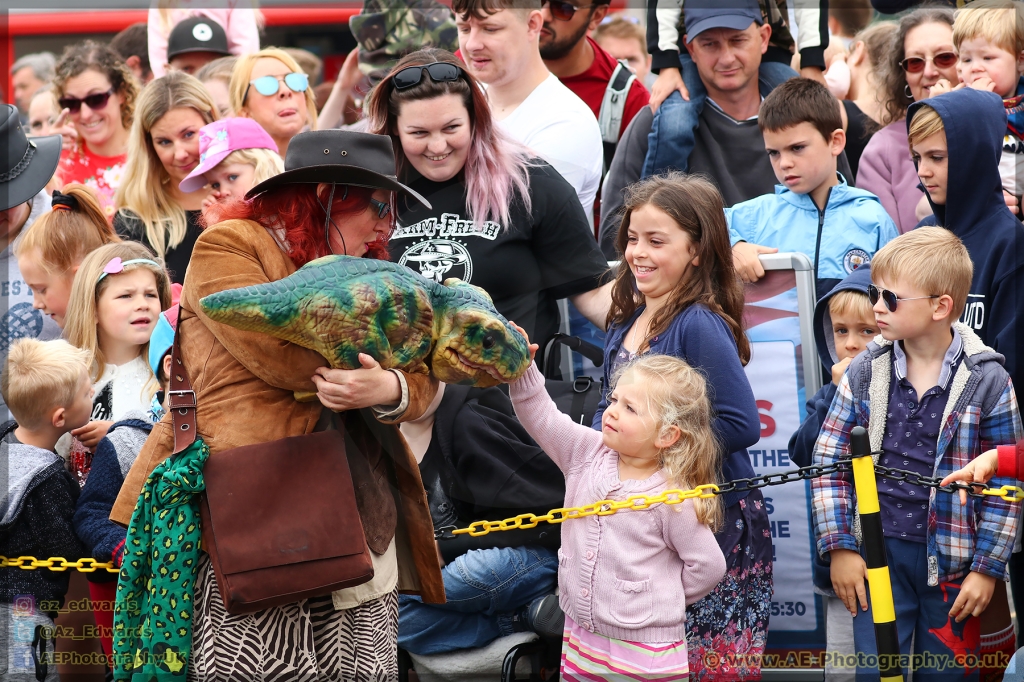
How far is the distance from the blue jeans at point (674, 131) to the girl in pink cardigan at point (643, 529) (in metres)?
1.80

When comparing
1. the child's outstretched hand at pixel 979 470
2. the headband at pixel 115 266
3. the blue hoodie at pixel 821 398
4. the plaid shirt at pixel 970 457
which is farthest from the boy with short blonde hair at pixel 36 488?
the child's outstretched hand at pixel 979 470

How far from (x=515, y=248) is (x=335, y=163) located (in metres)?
1.20

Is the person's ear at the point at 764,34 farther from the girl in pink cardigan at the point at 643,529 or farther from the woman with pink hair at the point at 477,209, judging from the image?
the girl in pink cardigan at the point at 643,529

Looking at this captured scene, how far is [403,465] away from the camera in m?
2.93

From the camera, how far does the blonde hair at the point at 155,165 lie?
192 inches

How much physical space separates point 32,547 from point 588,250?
2.16 metres

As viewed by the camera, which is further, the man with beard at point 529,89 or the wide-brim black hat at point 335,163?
the man with beard at point 529,89

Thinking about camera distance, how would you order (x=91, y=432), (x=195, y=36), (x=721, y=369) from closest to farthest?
(x=721, y=369) < (x=91, y=432) < (x=195, y=36)

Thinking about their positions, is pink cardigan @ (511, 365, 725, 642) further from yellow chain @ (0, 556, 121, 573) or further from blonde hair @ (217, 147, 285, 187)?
blonde hair @ (217, 147, 285, 187)

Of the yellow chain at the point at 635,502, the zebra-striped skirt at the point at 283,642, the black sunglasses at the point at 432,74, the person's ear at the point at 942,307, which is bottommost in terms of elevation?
the zebra-striped skirt at the point at 283,642

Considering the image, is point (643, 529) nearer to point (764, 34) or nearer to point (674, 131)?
point (674, 131)

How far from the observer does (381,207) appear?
284cm

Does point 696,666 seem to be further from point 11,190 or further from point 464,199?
point 11,190

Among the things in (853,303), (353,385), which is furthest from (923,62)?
(353,385)
